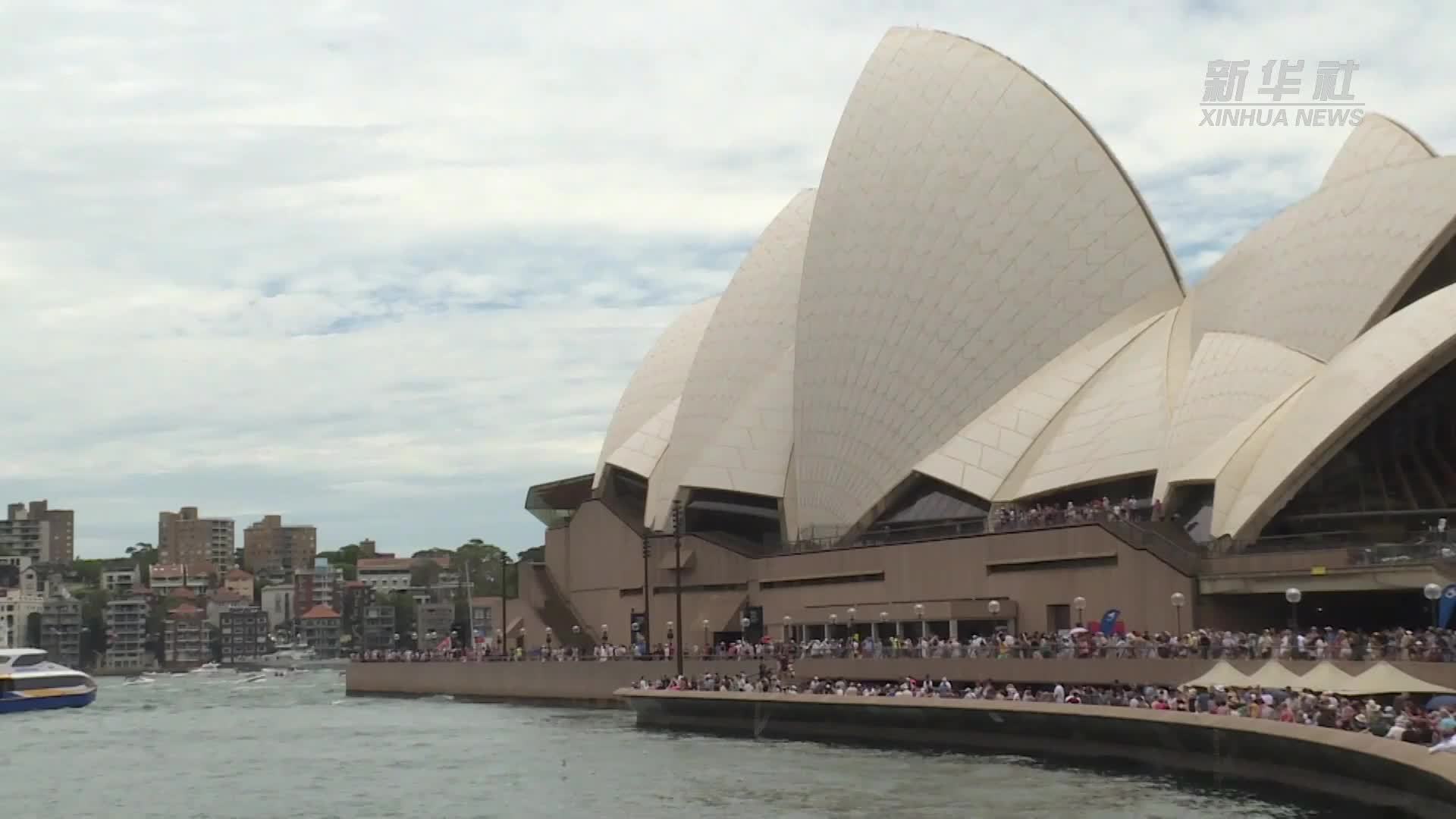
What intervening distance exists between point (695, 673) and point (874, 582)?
6009 mm

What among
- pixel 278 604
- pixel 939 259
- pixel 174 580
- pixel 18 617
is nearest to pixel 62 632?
pixel 18 617

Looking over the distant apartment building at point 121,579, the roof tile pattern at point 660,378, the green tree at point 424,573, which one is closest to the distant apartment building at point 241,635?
the distant apartment building at point 121,579

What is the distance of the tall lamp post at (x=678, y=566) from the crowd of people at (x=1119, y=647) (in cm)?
126

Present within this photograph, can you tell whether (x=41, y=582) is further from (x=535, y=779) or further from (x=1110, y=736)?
(x=1110, y=736)

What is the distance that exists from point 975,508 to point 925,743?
527 inches

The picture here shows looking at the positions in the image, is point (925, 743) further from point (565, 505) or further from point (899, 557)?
point (565, 505)

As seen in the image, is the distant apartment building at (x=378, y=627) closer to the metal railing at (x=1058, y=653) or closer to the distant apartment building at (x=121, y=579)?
the distant apartment building at (x=121, y=579)

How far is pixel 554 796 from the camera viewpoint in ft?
98.3

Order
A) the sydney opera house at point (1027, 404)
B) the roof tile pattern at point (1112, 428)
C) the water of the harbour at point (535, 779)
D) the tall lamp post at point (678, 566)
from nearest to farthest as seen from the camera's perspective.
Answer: the water of the harbour at point (535, 779) < the sydney opera house at point (1027, 404) < the roof tile pattern at point (1112, 428) < the tall lamp post at point (678, 566)

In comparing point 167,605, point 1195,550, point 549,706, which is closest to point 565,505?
point 549,706

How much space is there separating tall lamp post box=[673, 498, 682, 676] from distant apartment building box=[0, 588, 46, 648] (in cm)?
10115

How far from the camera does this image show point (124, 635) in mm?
149625

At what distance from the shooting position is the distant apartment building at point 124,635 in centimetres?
14862

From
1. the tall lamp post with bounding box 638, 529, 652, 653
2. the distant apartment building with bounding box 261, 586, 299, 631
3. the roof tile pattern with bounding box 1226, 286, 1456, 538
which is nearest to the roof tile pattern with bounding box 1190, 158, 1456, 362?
the roof tile pattern with bounding box 1226, 286, 1456, 538
